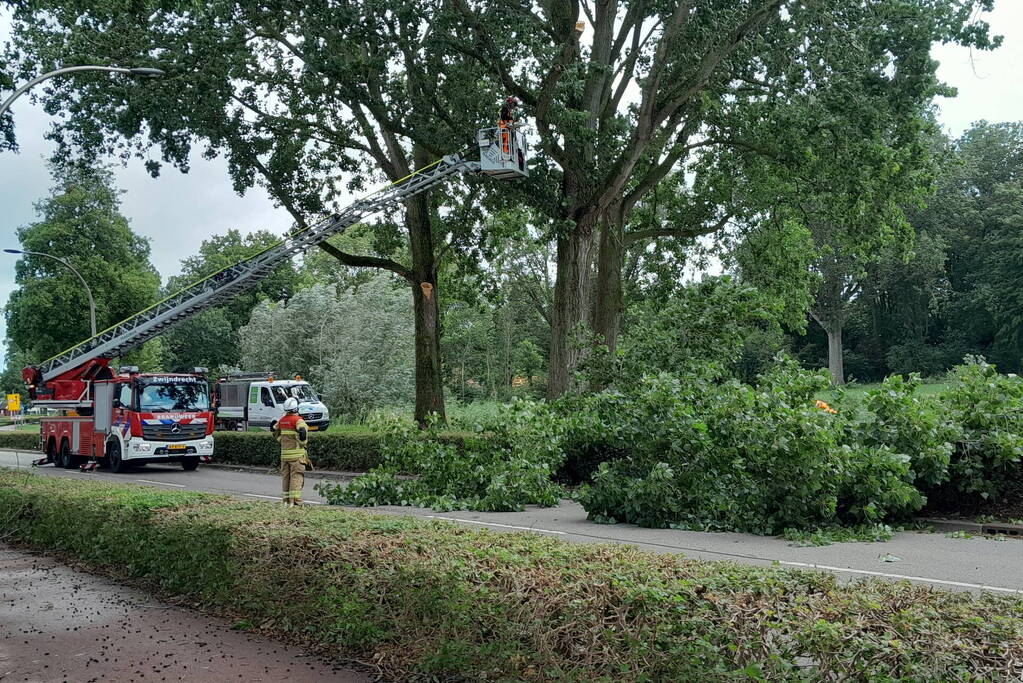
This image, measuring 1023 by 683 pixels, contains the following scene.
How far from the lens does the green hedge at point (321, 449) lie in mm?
23766

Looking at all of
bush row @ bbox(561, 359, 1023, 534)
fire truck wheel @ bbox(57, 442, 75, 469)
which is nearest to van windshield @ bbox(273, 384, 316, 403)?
fire truck wheel @ bbox(57, 442, 75, 469)

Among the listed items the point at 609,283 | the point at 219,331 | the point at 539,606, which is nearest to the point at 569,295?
the point at 609,283

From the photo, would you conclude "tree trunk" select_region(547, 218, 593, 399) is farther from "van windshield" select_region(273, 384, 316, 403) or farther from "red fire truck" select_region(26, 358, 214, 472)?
"van windshield" select_region(273, 384, 316, 403)

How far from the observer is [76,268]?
170 feet

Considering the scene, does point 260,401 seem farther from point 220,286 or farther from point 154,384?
point 220,286

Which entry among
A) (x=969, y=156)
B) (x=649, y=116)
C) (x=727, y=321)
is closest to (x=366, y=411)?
(x=649, y=116)

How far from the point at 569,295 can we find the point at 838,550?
1208 cm

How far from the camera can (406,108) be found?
22.6m

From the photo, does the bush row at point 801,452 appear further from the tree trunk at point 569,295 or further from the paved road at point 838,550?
the tree trunk at point 569,295

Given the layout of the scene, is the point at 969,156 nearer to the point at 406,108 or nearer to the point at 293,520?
the point at 406,108

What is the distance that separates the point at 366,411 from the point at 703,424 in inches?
1273

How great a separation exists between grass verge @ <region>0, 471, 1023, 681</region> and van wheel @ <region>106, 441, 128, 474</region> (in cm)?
1767

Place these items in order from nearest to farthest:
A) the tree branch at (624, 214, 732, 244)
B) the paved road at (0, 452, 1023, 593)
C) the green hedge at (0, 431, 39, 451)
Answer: the paved road at (0, 452, 1023, 593)
the tree branch at (624, 214, 732, 244)
the green hedge at (0, 431, 39, 451)

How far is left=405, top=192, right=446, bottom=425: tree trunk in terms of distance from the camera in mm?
25641
